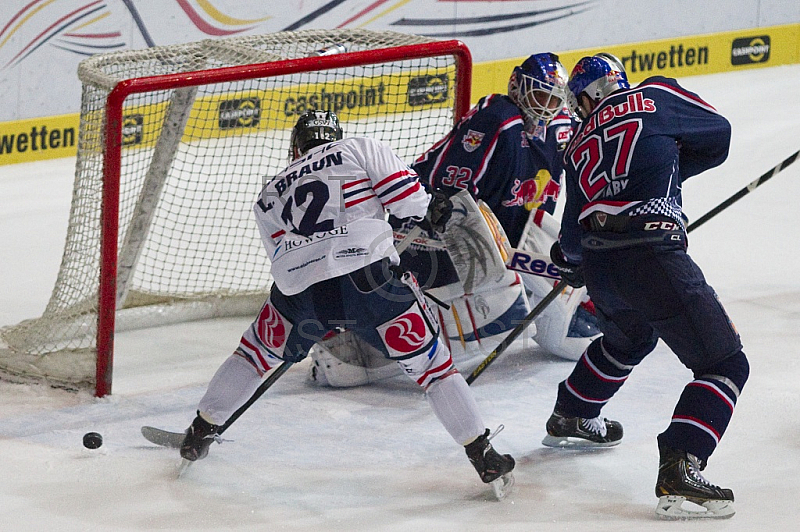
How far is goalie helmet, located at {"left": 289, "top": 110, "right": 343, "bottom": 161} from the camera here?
3.20 m

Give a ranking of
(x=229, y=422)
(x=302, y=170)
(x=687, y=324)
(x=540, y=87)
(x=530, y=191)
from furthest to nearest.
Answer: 1. (x=530, y=191)
2. (x=540, y=87)
3. (x=229, y=422)
4. (x=302, y=170)
5. (x=687, y=324)

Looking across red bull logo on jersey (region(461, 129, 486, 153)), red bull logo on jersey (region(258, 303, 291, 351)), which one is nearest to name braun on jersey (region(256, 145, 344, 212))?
red bull logo on jersey (region(258, 303, 291, 351))

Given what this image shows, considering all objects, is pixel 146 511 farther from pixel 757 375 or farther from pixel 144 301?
pixel 757 375

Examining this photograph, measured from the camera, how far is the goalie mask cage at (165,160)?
3801 millimetres

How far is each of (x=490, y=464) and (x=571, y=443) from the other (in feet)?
1.58

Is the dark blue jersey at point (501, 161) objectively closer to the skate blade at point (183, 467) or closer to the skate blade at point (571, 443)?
the skate blade at point (571, 443)

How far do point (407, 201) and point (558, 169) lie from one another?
117cm

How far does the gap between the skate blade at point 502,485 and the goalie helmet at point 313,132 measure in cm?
102

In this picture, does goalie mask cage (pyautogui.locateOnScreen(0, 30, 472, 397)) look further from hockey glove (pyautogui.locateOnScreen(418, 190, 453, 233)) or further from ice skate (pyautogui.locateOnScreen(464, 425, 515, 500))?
ice skate (pyautogui.locateOnScreen(464, 425, 515, 500))

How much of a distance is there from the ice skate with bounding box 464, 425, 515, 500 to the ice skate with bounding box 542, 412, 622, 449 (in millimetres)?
393

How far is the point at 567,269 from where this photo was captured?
11.4 feet

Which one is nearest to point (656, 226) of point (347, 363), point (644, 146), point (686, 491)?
point (644, 146)

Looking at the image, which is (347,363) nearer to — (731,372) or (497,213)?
(497,213)

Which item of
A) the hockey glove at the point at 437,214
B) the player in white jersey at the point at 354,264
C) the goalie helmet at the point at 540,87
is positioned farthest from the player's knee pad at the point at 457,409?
the goalie helmet at the point at 540,87
